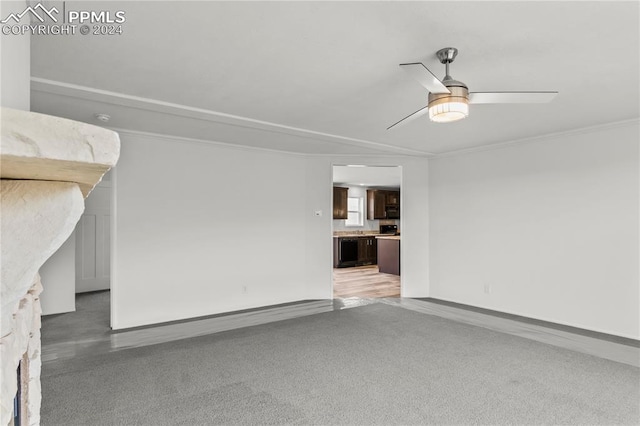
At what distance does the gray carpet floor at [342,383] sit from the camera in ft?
7.54

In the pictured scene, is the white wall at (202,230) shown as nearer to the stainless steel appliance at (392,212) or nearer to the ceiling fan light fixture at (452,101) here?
the ceiling fan light fixture at (452,101)

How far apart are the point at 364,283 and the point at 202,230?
3551 mm

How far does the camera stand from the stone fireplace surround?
525 millimetres

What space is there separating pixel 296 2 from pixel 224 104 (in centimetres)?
173

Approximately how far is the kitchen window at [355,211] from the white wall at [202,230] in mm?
4977

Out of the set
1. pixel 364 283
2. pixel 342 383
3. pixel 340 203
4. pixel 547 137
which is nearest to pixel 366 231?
pixel 340 203

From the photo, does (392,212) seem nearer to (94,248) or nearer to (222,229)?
(222,229)

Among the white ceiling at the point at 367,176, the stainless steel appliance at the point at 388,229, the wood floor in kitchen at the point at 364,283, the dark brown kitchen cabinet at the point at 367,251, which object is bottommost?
the wood floor in kitchen at the point at 364,283

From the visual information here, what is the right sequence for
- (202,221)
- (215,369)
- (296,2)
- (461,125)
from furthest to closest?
(202,221) < (461,125) < (215,369) < (296,2)

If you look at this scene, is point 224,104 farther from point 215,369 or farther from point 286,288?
point 286,288

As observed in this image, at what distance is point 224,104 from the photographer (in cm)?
336

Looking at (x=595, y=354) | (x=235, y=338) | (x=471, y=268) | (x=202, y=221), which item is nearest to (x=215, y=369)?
(x=235, y=338)

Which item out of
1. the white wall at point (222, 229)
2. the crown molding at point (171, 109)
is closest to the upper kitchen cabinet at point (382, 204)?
the white wall at point (222, 229)

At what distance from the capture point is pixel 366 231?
35.0 feet
